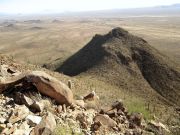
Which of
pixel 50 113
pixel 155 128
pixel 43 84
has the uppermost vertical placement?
pixel 43 84

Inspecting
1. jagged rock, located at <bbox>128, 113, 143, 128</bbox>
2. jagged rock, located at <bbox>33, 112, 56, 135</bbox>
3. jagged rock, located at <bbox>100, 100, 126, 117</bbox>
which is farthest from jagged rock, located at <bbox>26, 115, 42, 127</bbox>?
jagged rock, located at <bbox>128, 113, 143, 128</bbox>

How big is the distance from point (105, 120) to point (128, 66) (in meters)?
21.9

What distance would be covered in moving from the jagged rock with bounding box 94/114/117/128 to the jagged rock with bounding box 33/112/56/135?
228 cm

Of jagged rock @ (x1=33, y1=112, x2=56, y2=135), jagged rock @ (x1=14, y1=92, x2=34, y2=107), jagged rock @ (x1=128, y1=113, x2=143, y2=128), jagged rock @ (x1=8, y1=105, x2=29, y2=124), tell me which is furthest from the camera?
jagged rock @ (x1=128, y1=113, x2=143, y2=128)

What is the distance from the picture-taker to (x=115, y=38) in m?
39.1

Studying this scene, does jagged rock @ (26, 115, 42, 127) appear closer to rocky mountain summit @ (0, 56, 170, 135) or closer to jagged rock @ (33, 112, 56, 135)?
rocky mountain summit @ (0, 56, 170, 135)

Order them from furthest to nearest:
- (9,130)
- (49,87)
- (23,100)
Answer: (49,87) < (23,100) < (9,130)

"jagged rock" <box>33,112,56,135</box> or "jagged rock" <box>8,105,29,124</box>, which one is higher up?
"jagged rock" <box>8,105,29,124</box>

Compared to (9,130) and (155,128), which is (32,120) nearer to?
(9,130)

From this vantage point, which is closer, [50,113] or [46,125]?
[46,125]

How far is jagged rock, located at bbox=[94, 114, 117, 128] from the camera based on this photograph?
41.8 feet

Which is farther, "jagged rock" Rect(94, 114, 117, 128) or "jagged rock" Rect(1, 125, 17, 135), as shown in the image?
"jagged rock" Rect(94, 114, 117, 128)

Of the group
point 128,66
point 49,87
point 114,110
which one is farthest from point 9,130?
point 128,66

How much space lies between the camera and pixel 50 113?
11.3 metres
